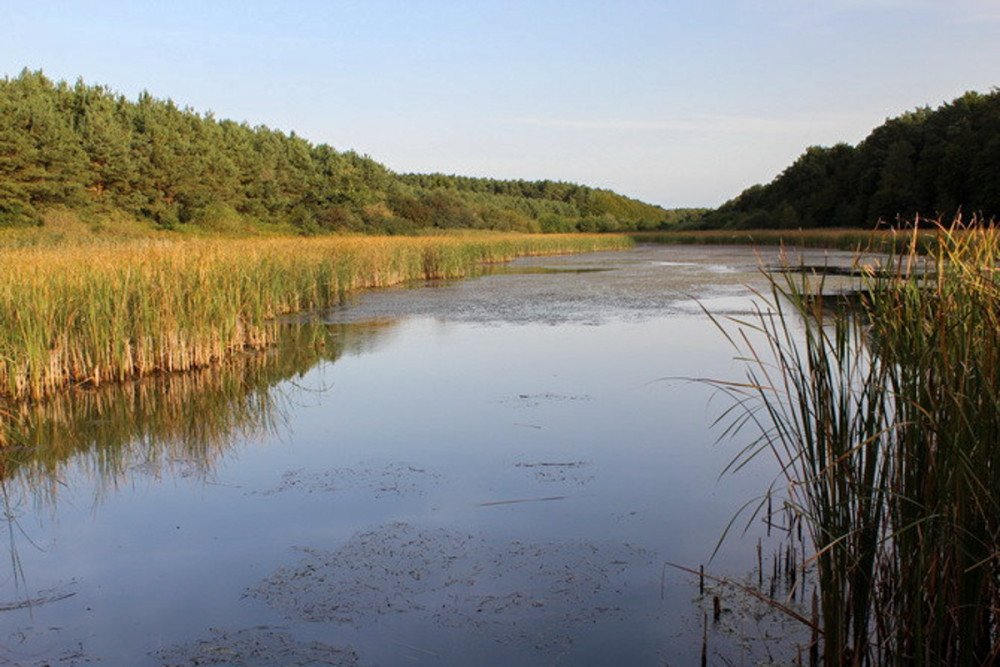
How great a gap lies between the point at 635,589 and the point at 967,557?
1.33 m

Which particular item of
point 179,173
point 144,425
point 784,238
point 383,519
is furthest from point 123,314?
point 784,238

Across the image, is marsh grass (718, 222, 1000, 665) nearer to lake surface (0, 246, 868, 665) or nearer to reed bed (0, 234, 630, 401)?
lake surface (0, 246, 868, 665)

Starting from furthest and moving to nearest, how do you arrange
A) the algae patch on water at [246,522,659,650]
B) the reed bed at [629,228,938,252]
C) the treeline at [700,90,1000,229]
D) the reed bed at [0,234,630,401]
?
the treeline at [700,90,1000,229] → the reed bed at [629,228,938,252] → the reed bed at [0,234,630,401] → the algae patch on water at [246,522,659,650]

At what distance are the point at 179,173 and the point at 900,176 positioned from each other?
110 ft

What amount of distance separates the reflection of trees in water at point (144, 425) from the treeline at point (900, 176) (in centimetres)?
2590

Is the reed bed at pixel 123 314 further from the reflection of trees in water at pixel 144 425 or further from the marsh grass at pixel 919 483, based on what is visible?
the marsh grass at pixel 919 483

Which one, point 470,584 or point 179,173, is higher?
point 179,173

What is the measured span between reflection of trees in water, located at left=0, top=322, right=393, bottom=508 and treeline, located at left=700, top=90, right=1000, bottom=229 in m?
25.9

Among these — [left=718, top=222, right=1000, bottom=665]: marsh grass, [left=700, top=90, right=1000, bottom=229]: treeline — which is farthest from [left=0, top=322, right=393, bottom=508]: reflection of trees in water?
[left=700, top=90, right=1000, bottom=229]: treeline

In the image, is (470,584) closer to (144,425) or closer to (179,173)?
(144,425)

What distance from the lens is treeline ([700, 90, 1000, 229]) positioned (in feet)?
112

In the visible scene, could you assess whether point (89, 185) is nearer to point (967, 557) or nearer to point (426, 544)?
point (426, 544)

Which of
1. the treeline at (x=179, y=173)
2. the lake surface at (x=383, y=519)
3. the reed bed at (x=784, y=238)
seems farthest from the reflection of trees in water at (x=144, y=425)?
the treeline at (x=179, y=173)

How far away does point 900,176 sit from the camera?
131 feet
